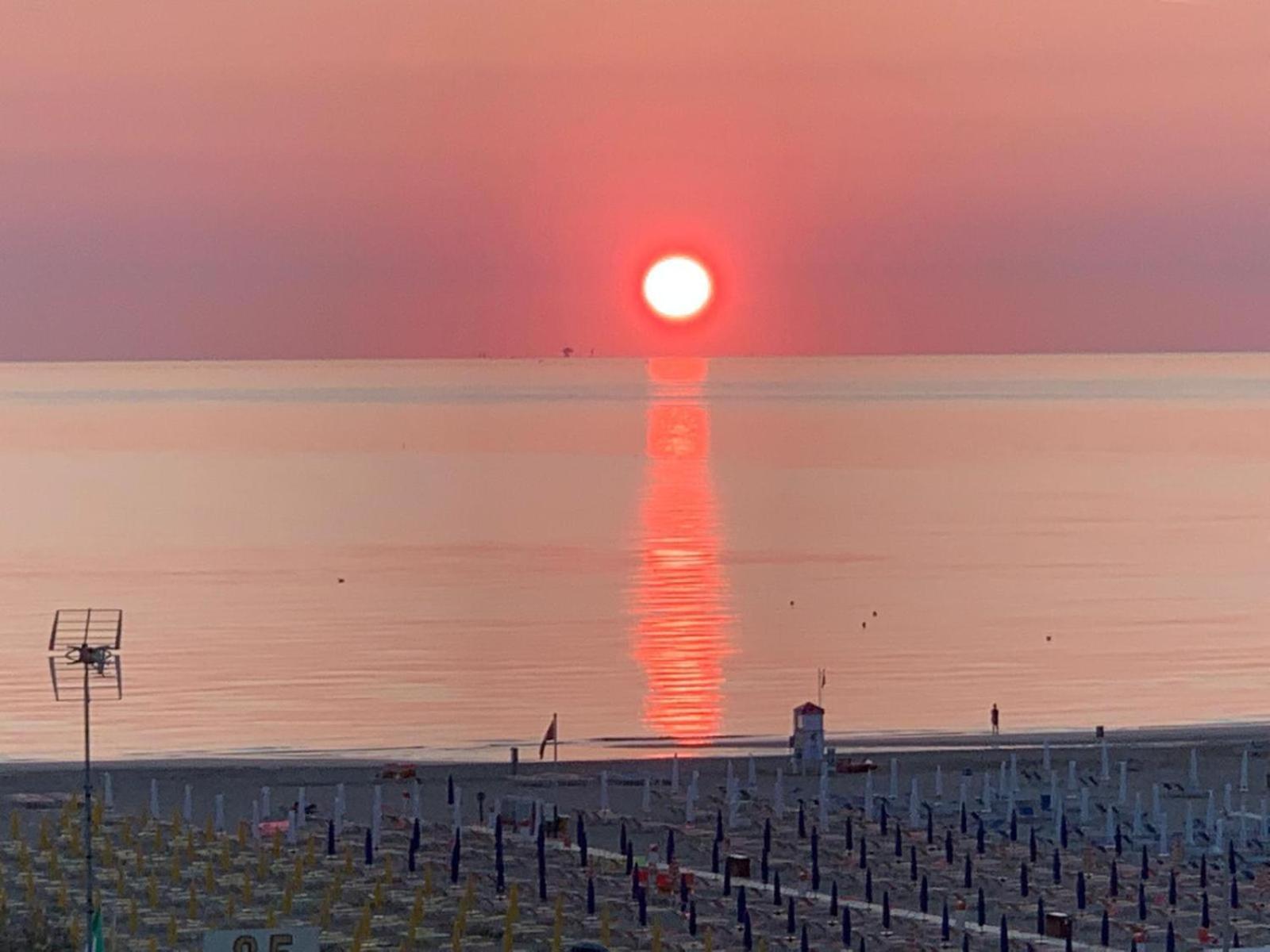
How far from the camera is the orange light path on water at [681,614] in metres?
62.3

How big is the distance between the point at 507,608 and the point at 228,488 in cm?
6834

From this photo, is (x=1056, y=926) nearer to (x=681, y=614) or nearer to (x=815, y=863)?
(x=815, y=863)

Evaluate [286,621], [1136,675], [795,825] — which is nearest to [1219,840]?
[795,825]

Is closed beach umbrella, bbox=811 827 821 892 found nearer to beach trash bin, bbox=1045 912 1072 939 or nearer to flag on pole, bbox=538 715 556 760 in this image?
beach trash bin, bbox=1045 912 1072 939

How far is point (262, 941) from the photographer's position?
79.5 feet

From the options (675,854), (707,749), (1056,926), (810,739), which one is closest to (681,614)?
(707,749)

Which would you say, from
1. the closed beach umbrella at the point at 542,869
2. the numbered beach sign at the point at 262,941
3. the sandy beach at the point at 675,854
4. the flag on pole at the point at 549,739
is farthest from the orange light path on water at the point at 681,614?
the numbered beach sign at the point at 262,941

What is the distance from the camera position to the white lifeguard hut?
43.1m

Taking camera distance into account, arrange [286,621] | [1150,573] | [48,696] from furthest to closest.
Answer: [1150,573], [286,621], [48,696]

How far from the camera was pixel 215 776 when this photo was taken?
43.6m

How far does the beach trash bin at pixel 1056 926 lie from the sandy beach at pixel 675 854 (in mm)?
35

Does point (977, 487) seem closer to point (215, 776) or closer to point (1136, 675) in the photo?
point (1136, 675)

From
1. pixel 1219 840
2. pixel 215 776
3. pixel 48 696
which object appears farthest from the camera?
pixel 48 696

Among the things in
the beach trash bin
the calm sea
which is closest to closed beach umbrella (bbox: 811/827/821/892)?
the beach trash bin
